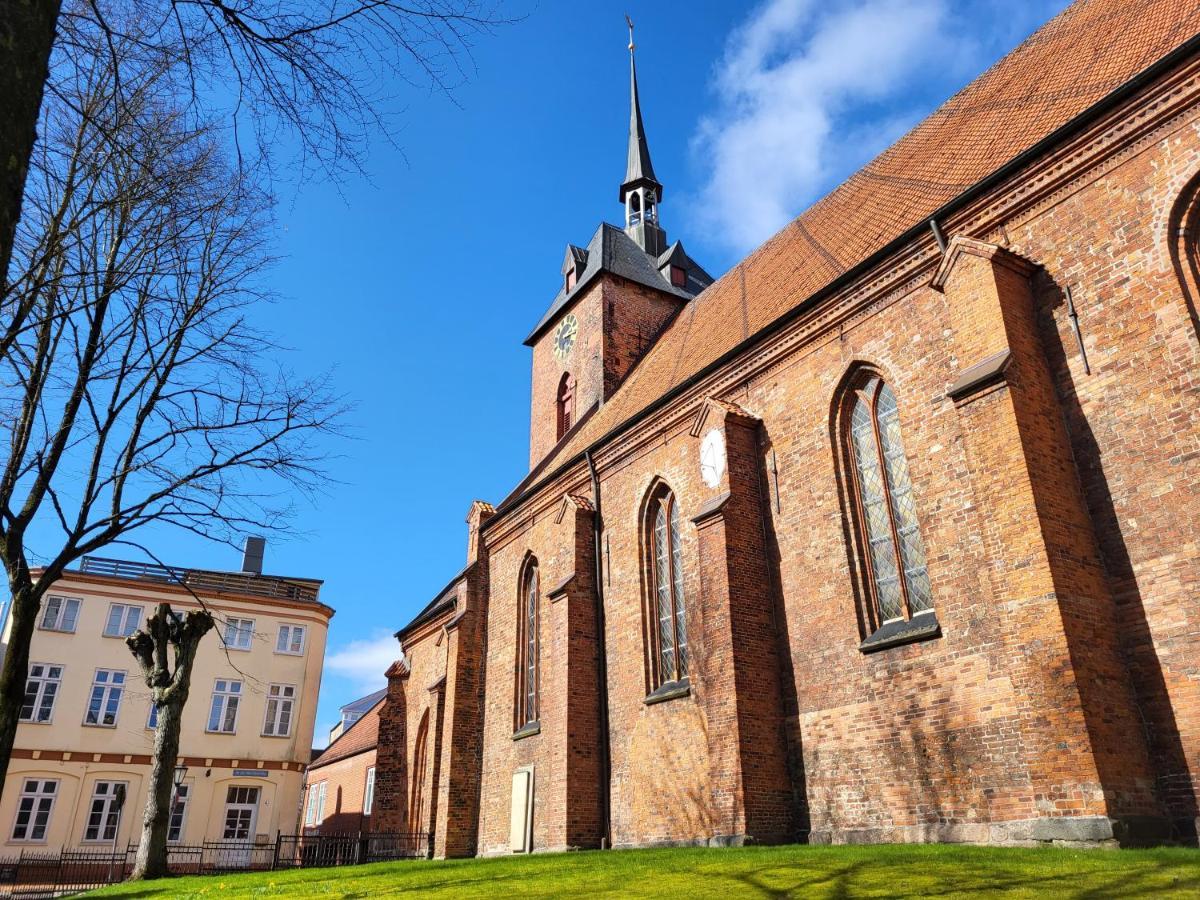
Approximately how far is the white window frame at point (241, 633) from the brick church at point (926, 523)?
49.2 feet

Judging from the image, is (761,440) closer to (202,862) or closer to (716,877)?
(716,877)

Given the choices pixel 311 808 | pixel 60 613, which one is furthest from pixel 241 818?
pixel 311 808

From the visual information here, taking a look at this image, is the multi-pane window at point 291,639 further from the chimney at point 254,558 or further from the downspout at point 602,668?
the downspout at point 602,668

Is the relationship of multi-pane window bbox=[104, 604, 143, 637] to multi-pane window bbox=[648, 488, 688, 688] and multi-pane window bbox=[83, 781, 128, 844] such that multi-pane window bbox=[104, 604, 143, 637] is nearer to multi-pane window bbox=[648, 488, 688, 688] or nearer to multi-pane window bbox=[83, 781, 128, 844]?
multi-pane window bbox=[83, 781, 128, 844]

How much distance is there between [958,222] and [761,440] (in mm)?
4446

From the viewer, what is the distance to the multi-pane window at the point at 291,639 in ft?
105

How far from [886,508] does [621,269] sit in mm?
16504

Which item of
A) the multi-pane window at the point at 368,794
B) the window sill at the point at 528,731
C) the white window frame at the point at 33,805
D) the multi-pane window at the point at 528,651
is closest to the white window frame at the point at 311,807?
the multi-pane window at the point at 368,794

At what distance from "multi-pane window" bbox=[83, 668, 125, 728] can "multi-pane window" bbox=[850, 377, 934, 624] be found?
2708 centimetres

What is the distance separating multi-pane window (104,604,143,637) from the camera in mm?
30219

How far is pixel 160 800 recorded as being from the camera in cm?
1933

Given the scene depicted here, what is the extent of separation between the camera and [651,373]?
21219mm

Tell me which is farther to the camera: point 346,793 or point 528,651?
point 346,793

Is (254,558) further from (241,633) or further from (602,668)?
(602,668)
